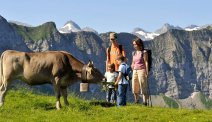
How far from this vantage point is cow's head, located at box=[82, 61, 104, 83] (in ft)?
61.3

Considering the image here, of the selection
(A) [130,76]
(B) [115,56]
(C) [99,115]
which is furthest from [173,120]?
(B) [115,56]

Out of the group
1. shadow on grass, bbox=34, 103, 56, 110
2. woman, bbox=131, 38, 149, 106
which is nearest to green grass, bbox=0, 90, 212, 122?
shadow on grass, bbox=34, 103, 56, 110

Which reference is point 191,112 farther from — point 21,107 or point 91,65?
point 21,107

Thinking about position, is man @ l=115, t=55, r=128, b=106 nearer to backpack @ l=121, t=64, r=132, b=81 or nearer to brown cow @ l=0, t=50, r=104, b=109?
backpack @ l=121, t=64, r=132, b=81

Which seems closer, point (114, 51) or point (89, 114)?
point (89, 114)

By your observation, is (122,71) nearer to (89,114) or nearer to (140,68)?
(140,68)

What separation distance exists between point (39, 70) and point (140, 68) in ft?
16.2

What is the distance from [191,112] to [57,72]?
5.91 metres

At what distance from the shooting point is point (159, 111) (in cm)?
1738

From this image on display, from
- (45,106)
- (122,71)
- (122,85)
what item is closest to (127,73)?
(122,71)

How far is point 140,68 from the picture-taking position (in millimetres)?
20078

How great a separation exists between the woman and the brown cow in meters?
3.13

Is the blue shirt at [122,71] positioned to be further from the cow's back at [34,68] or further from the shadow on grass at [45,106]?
the shadow on grass at [45,106]

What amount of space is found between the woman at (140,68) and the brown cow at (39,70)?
3130mm
